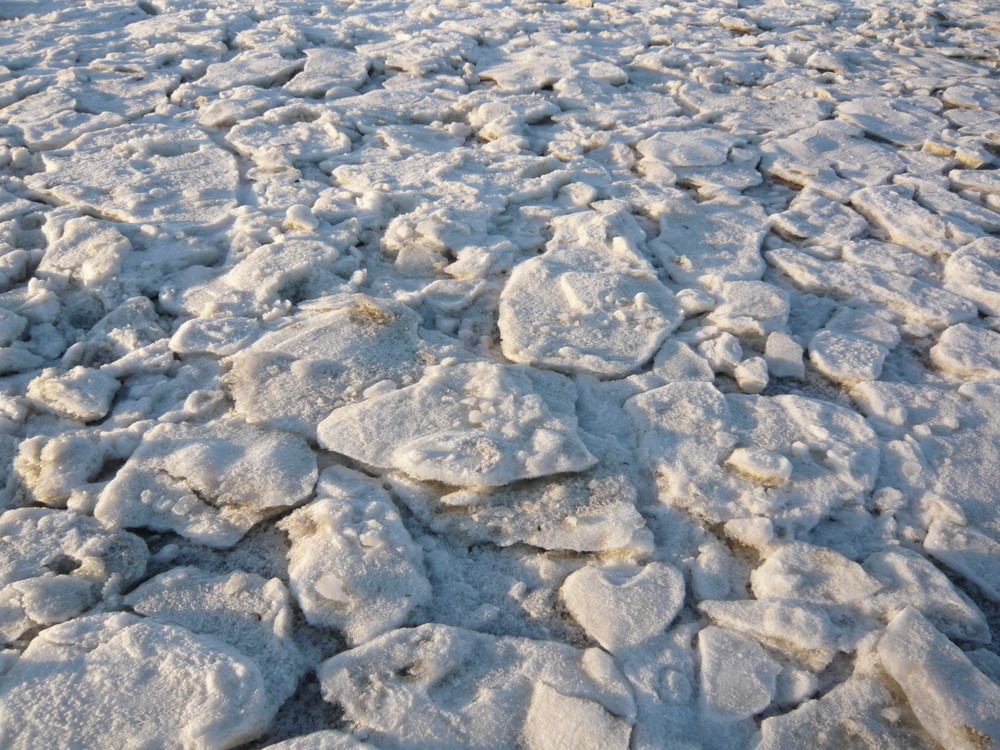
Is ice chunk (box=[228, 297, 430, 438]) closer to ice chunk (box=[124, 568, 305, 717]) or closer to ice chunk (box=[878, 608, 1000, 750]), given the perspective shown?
ice chunk (box=[124, 568, 305, 717])

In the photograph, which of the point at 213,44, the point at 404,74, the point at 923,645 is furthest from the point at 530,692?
the point at 213,44

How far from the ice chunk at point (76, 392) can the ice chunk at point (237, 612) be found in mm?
588

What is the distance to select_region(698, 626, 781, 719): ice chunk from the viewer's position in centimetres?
125

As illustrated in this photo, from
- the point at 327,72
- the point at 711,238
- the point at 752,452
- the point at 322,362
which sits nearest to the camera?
the point at 752,452

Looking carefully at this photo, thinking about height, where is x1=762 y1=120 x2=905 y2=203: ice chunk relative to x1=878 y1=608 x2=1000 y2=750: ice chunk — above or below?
above

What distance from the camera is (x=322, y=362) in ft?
6.12

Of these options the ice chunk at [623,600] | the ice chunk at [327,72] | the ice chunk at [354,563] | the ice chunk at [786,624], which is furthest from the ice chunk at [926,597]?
the ice chunk at [327,72]

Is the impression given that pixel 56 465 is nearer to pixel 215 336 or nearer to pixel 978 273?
pixel 215 336

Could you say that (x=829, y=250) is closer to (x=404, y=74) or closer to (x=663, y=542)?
(x=663, y=542)

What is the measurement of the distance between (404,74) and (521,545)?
3144 millimetres

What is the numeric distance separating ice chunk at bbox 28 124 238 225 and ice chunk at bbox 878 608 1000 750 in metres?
2.42

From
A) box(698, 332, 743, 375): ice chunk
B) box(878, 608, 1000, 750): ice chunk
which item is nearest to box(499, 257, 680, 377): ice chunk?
box(698, 332, 743, 375): ice chunk

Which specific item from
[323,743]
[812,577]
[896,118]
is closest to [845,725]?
[812,577]

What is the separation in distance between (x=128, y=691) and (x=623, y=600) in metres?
0.91
